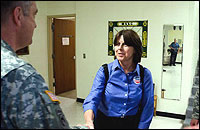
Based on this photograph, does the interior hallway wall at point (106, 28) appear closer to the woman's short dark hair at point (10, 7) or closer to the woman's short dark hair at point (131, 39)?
the woman's short dark hair at point (131, 39)

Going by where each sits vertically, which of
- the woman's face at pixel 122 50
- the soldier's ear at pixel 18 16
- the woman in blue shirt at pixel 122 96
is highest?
the soldier's ear at pixel 18 16

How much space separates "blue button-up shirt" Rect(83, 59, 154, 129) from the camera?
2.14ft

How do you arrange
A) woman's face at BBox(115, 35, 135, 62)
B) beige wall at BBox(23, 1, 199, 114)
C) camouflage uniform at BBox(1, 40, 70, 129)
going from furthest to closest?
woman's face at BBox(115, 35, 135, 62), beige wall at BBox(23, 1, 199, 114), camouflage uniform at BBox(1, 40, 70, 129)

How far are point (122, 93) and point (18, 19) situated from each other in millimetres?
430

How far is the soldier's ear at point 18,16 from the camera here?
34 cm

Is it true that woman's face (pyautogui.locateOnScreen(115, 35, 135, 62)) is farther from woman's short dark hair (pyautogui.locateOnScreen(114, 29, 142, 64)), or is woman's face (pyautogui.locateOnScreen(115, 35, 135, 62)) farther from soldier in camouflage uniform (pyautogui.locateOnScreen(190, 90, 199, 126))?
soldier in camouflage uniform (pyautogui.locateOnScreen(190, 90, 199, 126))

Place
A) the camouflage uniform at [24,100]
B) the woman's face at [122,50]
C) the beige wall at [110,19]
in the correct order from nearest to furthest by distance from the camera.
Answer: the camouflage uniform at [24,100] < the beige wall at [110,19] < the woman's face at [122,50]

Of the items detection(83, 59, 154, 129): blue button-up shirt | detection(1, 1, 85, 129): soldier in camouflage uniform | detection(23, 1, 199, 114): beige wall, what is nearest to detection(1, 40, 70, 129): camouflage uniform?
detection(1, 1, 85, 129): soldier in camouflage uniform

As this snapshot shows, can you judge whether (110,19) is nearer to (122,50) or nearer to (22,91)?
(122,50)

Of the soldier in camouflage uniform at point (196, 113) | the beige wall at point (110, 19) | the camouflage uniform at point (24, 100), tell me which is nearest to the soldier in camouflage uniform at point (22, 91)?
the camouflage uniform at point (24, 100)

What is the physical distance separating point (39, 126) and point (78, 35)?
1.48 feet

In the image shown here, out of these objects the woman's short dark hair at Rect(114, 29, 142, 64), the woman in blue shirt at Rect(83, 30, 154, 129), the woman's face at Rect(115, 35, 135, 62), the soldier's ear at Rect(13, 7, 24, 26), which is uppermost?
the soldier's ear at Rect(13, 7, 24, 26)

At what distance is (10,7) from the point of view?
0.34 m

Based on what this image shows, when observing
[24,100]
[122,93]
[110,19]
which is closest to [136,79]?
[122,93]
